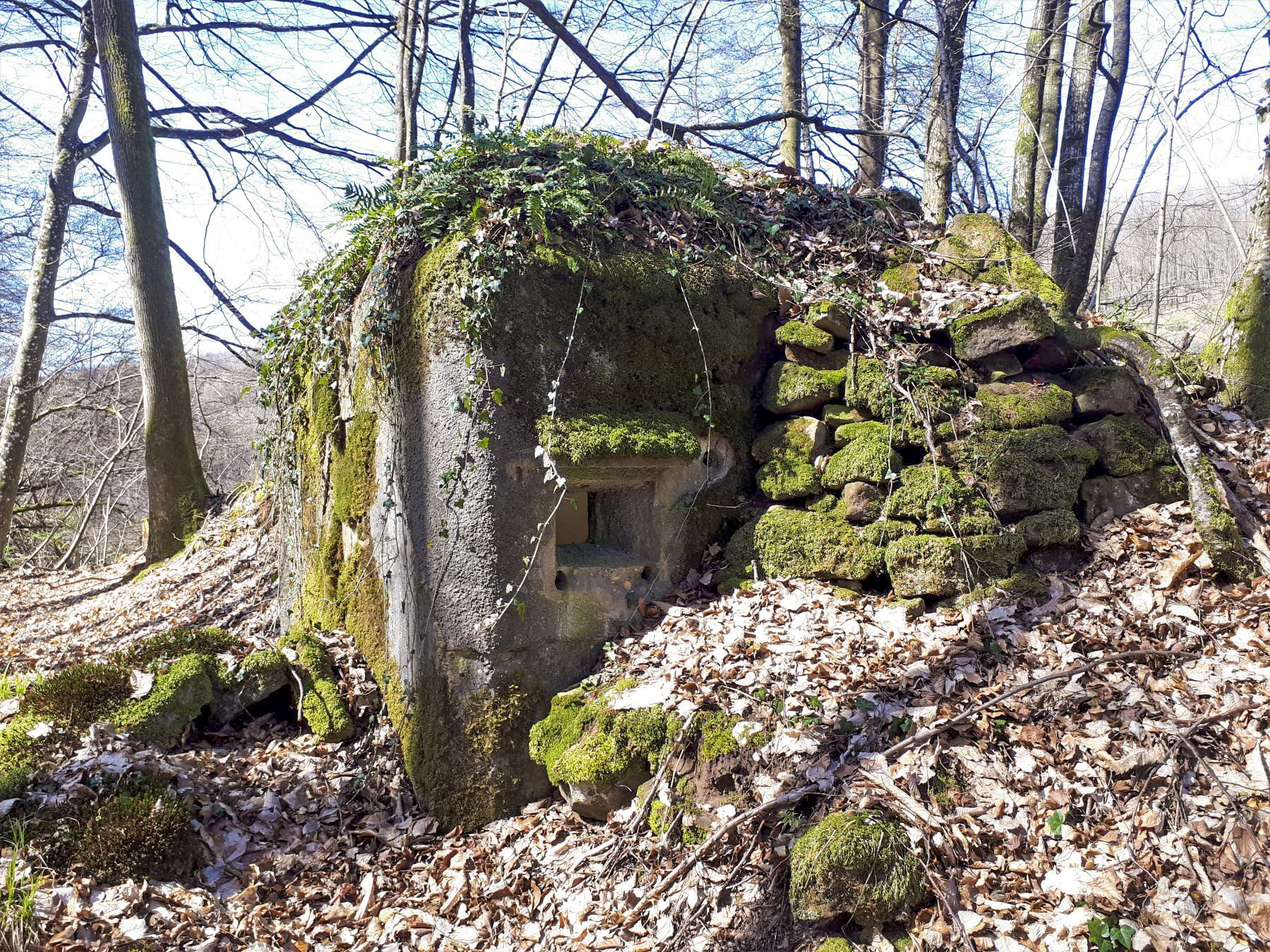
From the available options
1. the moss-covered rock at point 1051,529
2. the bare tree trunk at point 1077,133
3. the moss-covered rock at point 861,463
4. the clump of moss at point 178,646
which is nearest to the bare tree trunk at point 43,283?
the clump of moss at point 178,646

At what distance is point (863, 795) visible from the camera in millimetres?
3057

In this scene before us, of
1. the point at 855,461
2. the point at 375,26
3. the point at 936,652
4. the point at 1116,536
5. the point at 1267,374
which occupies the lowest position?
the point at 936,652

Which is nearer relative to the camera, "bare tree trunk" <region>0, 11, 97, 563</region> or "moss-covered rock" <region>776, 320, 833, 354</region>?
"moss-covered rock" <region>776, 320, 833, 354</region>

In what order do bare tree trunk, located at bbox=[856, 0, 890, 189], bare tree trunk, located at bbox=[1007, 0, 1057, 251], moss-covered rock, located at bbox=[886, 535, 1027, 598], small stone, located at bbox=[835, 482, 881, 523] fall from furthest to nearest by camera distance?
bare tree trunk, located at bbox=[856, 0, 890, 189] < bare tree trunk, located at bbox=[1007, 0, 1057, 251] < small stone, located at bbox=[835, 482, 881, 523] < moss-covered rock, located at bbox=[886, 535, 1027, 598]

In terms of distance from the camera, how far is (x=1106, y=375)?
175 inches

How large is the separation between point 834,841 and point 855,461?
2146mm

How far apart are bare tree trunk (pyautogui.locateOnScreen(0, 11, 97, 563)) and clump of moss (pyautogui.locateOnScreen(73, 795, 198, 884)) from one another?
7733mm

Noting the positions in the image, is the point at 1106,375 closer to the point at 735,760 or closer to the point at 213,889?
the point at 735,760

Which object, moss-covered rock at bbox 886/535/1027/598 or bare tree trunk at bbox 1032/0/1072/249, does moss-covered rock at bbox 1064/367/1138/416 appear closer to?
moss-covered rock at bbox 886/535/1027/598

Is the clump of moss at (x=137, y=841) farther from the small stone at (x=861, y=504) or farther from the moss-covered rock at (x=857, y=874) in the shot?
the small stone at (x=861, y=504)

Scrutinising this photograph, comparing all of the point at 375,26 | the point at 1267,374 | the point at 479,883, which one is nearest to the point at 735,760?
the point at 479,883

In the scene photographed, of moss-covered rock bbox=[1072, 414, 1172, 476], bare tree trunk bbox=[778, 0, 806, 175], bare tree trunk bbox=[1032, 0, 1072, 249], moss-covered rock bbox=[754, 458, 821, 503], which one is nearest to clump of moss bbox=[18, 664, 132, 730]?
moss-covered rock bbox=[754, 458, 821, 503]

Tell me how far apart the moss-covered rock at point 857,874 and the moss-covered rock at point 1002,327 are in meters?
2.85

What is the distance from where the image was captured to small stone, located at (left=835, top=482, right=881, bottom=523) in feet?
13.9
